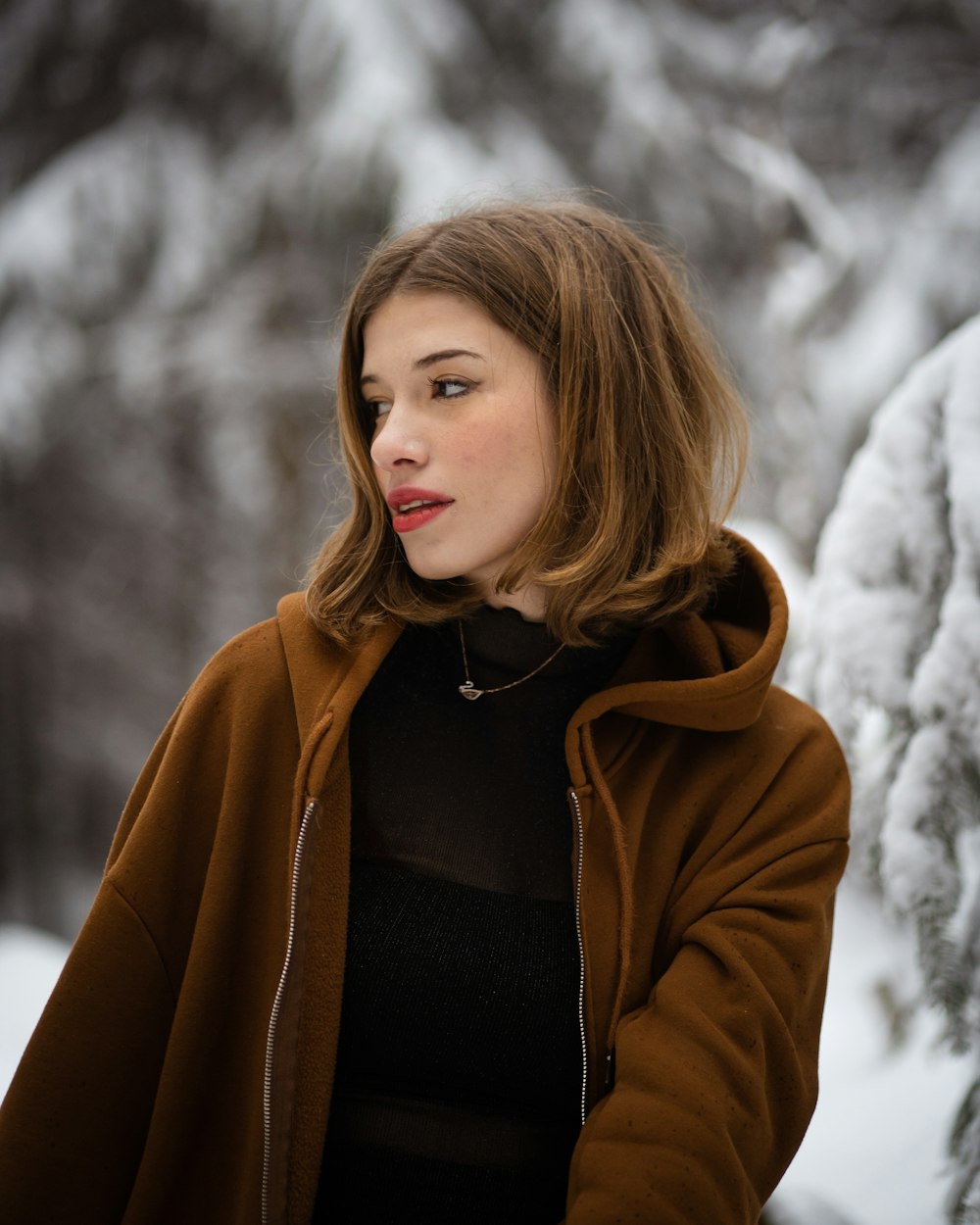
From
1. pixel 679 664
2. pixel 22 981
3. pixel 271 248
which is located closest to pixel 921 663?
pixel 679 664

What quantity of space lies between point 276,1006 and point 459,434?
0.71 m

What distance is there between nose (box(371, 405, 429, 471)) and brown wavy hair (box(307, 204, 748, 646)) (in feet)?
0.56

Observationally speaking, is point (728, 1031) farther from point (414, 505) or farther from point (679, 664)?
point (414, 505)

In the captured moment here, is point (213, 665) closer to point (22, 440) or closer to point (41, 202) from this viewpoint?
point (22, 440)

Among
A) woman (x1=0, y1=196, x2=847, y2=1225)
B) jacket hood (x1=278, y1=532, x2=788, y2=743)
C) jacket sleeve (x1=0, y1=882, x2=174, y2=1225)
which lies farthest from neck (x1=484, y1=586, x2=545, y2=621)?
jacket sleeve (x1=0, y1=882, x2=174, y2=1225)

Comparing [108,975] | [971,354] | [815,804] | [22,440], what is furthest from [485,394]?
[22,440]

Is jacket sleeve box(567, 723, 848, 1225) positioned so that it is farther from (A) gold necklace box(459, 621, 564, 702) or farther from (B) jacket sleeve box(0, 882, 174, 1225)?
(B) jacket sleeve box(0, 882, 174, 1225)

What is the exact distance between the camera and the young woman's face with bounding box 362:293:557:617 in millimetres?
1229

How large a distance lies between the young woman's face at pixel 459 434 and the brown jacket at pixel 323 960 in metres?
0.18

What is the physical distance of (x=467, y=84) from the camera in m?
1.94

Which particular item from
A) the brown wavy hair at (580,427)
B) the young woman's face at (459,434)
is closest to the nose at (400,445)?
the young woman's face at (459,434)

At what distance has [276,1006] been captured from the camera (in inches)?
→ 43.0

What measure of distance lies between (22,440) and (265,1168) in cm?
153

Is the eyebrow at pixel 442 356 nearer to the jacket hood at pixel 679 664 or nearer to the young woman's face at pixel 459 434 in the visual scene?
the young woman's face at pixel 459 434
